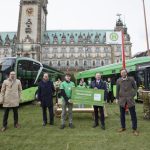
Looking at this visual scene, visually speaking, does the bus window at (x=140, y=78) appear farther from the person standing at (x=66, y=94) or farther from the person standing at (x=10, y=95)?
the person standing at (x=10, y=95)

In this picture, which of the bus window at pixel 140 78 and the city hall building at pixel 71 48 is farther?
the city hall building at pixel 71 48

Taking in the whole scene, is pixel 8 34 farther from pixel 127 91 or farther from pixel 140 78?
pixel 127 91

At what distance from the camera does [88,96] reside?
43.1 ft

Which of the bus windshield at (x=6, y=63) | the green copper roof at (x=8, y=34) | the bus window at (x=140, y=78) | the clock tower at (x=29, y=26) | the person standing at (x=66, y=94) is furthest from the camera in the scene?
the green copper roof at (x=8, y=34)

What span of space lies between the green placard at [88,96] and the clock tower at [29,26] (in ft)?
303

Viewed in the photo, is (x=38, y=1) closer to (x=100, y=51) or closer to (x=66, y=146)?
(x=100, y=51)

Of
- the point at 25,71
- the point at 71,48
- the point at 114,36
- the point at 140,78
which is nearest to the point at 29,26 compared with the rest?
the point at 71,48

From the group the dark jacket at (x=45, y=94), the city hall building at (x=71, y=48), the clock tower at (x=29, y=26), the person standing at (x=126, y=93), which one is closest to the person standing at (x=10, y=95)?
the dark jacket at (x=45, y=94)

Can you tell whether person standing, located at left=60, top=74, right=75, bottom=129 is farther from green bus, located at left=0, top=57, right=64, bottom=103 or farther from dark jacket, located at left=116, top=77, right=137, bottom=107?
green bus, located at left=0, top=57, right=64, bottom=103

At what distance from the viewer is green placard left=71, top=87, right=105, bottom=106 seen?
12.4 m

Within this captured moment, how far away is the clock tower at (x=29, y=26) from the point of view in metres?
105

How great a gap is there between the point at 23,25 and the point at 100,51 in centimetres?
3291

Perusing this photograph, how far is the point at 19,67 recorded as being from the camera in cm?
2311

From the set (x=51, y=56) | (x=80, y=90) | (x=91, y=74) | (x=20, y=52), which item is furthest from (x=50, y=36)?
(x=80, y=90)
